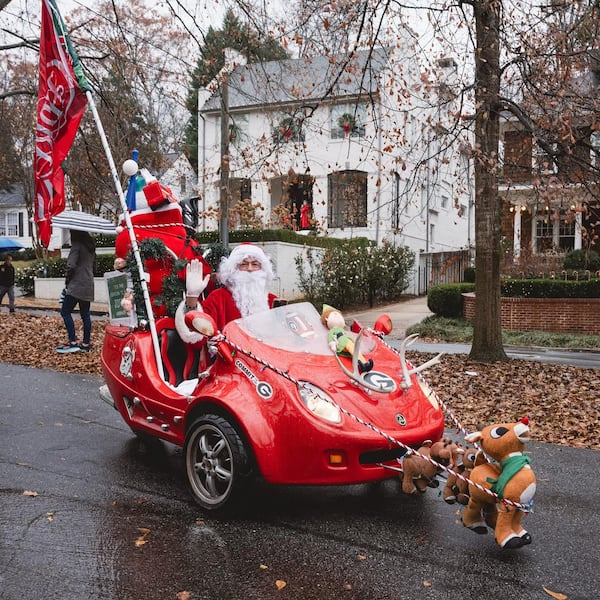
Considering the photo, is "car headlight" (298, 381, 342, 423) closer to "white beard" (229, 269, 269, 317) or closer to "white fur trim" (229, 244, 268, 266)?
"white beard" (229, 269, 269, 317)

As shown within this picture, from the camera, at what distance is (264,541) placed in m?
3.82

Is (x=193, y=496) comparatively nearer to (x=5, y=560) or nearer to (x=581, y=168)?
(x=5, y=560)

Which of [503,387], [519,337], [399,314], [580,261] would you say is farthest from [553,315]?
[503,387]

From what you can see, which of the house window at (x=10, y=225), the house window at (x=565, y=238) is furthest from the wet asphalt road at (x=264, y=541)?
the house window at (x=10, y=225)

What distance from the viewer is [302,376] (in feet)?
13.6

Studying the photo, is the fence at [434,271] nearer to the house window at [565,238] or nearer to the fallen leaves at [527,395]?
the house window at [565,238]

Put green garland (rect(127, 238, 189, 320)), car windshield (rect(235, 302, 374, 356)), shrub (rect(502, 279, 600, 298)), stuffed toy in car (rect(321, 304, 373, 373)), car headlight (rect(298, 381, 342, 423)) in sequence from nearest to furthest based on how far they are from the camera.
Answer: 1. car headlight (rect(298, 381, 342, 423))
2. stuffed toy in car (rect(321, 304, 373, 373))
3. car windshield (rect(235, 302, 374, 356))
4. green garland (rect(127, 238, 189, 320))
5. shrub (rect(502, 279, 600, 298))

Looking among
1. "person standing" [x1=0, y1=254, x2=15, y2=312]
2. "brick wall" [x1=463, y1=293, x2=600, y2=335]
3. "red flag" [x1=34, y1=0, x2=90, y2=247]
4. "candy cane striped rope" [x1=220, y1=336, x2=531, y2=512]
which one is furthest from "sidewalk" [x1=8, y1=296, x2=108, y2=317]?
"candy cane striped rope" [x1=220, y1=336, x2=531, y2=512]

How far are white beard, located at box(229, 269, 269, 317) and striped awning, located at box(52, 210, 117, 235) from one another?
5.99 ft

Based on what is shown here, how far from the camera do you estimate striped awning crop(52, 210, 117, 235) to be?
661 cm

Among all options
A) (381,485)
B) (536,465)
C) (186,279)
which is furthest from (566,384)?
(186,279)

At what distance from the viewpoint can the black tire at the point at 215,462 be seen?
13.1 feet

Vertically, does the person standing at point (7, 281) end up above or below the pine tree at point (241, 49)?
below

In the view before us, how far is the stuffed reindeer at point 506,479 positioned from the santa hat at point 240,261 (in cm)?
239
